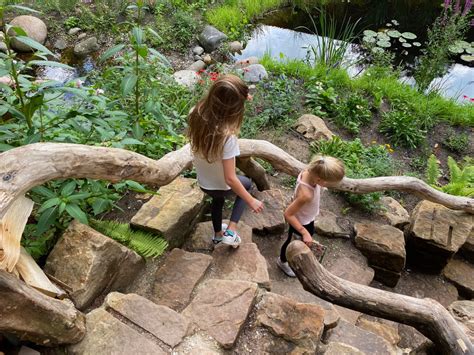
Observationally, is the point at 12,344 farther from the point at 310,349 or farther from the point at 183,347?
the point at 310,349

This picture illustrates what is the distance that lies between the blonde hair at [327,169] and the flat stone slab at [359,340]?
1.02 meters

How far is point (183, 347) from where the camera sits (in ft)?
6.99

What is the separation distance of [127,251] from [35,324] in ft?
2.59

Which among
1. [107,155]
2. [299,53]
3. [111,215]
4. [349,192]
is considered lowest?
[299,53]

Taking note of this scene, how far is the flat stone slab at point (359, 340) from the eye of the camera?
2.65 meters

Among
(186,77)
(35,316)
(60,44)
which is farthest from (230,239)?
(60,44)

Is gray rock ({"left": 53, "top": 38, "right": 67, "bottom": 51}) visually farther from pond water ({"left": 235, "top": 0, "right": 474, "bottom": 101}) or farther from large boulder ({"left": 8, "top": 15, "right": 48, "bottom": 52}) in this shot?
pond water ({"left": 235, "top": 0, "right": 474, "bottom": 101})

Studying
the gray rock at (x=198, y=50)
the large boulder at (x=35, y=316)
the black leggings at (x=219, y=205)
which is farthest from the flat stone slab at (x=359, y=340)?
the gray rock at (x=198, y=50)

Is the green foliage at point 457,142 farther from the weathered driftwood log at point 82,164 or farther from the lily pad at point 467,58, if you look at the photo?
the weathered driftwood log at point 82,164

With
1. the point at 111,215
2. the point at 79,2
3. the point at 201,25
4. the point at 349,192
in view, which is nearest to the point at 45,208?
the point at 111,215

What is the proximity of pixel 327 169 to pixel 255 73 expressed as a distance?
4.32 metres

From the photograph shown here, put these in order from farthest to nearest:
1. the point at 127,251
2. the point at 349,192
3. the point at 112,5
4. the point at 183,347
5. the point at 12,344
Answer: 1. the point at 112,5
2. the point at 349,192
3. the point at 127,251
4. the point at 183,347
5. the point at 12,344

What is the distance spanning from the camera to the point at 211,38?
325 inches

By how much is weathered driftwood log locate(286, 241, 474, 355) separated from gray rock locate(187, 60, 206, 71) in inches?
218
